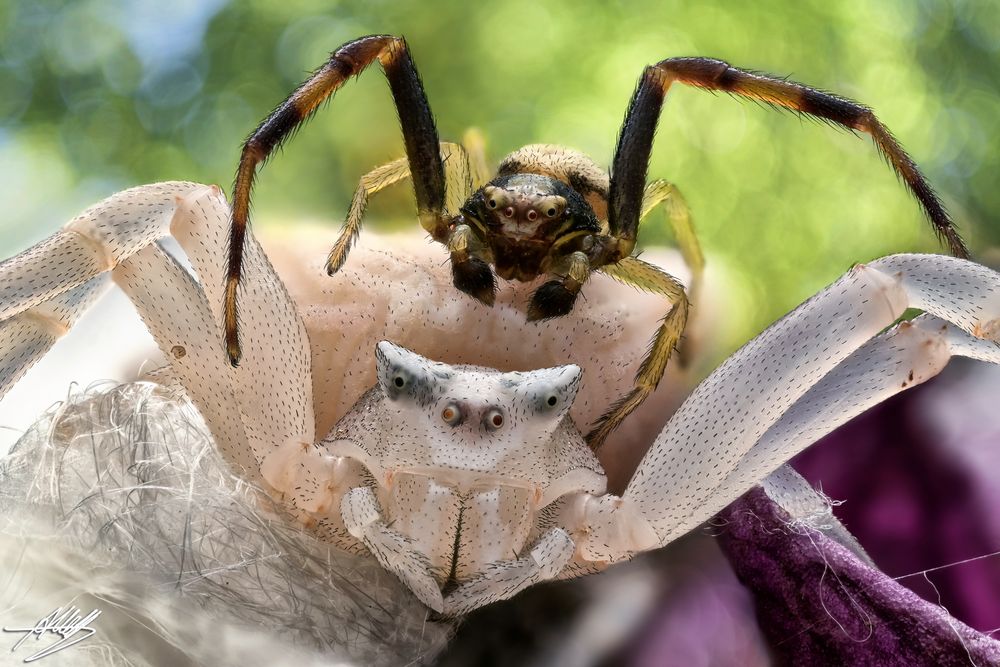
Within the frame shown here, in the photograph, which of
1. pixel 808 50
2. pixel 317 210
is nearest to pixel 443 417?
pixel 317 210

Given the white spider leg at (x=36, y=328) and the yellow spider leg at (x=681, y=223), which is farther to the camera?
the yellow spider leg at (x=681, y=223)

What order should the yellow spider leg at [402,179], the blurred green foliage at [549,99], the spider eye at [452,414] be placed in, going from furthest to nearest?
the blurred green foliage at [549,99], the yellow spider leg at [402,179], the spider eye at [452,414]

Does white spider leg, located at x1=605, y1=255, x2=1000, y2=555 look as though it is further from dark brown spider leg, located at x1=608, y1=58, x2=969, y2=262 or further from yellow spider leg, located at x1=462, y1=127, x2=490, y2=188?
yellow spider leg, located at x1=462, y1=127, x2=490, y2=188

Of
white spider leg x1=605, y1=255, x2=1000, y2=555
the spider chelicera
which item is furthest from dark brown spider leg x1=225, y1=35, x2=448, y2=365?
white spider leg x1=605, y1=255, x2=1000, y2=555

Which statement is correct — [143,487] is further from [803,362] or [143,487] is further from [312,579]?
[803,362]

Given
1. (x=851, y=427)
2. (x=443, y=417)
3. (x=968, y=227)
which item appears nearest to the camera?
(x=443, y=417)

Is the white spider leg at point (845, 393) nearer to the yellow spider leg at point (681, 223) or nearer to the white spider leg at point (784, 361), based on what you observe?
the white spider leg at point (784, 361)

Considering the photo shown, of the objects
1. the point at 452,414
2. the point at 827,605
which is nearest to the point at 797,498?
the point at 827,605

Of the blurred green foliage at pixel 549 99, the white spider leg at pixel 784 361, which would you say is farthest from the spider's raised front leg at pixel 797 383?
the blurred green foliage at pixel 549 99
